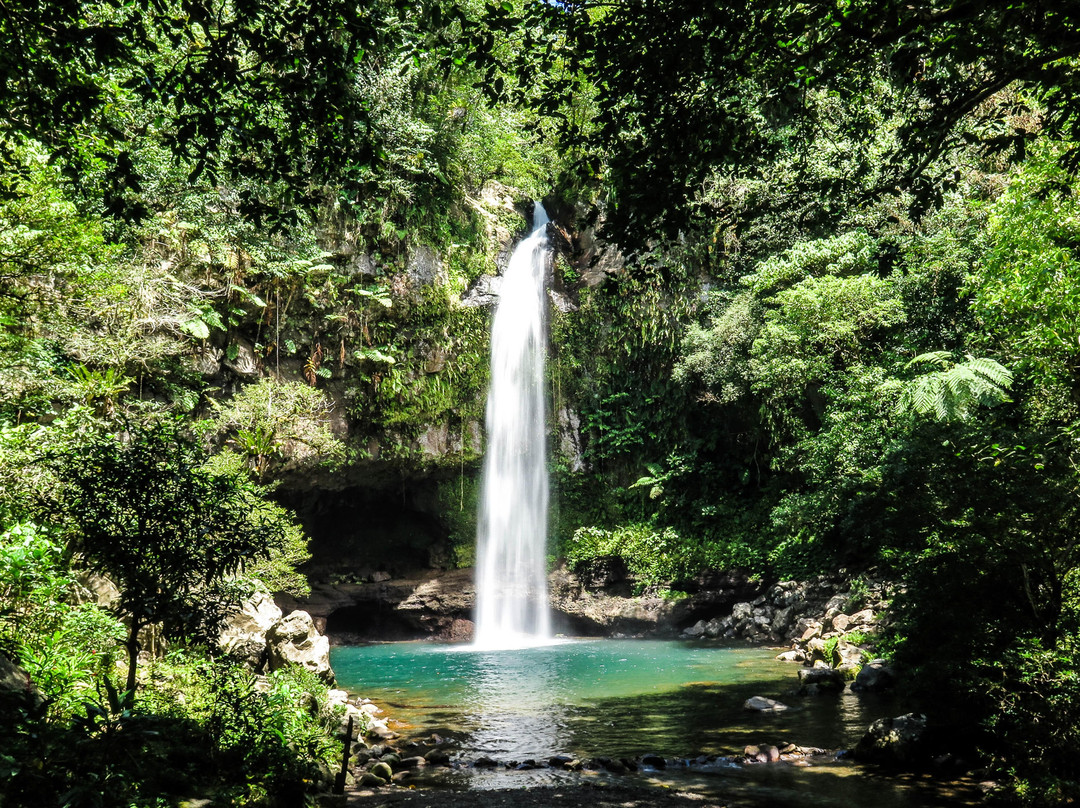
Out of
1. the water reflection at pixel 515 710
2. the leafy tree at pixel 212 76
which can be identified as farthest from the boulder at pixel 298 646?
the leafy tree at pixel 212 76

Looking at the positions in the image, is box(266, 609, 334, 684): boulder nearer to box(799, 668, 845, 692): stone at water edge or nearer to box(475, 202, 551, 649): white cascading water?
box(799, 668, 845, 692): stone at water edge

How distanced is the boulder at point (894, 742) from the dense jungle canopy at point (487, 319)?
0.55 meters

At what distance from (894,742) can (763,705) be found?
10.2 ft

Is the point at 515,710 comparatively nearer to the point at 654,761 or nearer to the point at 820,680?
the point at 654,761

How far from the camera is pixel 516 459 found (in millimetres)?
24953

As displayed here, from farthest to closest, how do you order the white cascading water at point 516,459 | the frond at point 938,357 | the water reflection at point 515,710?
the white cascading water at point 516,459, the frond at point 938,357, the water reflection at point 515,710

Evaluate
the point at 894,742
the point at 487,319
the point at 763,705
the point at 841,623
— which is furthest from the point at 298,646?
the point at 487,319

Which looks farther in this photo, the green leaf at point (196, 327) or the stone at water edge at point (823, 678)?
the green leaf at point (196, 327)

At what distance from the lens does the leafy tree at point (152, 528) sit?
5.79 meters

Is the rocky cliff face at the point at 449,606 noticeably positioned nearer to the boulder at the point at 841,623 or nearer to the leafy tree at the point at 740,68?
the boulder at the point at 841,623

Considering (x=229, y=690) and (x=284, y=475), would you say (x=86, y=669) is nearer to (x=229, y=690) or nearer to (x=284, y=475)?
(x=229, y=690)

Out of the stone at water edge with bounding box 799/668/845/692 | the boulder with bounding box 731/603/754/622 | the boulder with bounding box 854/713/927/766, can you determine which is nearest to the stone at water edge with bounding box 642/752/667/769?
the boulder with bounding box 854/713/927/766

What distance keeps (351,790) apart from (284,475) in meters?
15.0

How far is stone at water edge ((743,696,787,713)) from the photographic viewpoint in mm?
10859
